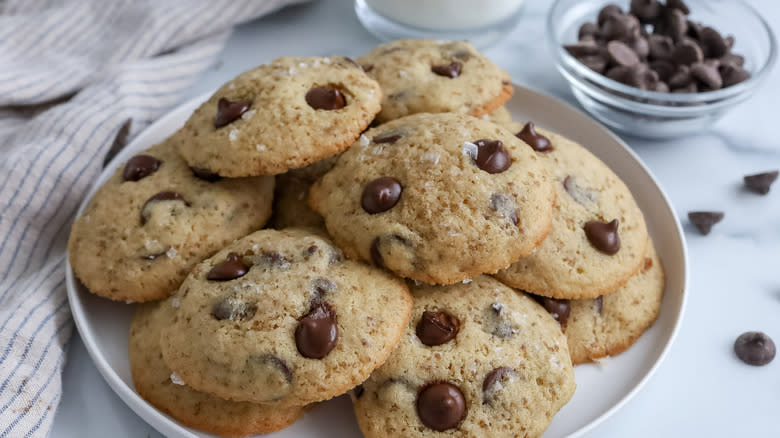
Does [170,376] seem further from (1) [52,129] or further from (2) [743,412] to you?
(2) [743,412]

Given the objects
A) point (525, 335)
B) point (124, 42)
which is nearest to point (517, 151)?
point (525, 335)

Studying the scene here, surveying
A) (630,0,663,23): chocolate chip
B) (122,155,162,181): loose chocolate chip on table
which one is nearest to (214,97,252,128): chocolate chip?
(122,155,162,181): loose chocolate chip on table

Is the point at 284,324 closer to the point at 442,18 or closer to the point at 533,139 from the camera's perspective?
the point at 533,139

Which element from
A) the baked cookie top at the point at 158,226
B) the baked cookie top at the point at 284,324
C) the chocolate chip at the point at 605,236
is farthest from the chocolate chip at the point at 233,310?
the chocolate chip at the point at 605,236

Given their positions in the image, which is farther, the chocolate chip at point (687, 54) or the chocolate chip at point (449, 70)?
the chocolate chip at point (687, 54)

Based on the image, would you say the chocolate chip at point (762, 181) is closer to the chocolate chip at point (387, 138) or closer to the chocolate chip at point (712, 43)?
the chocolate chip at point (712, 43)

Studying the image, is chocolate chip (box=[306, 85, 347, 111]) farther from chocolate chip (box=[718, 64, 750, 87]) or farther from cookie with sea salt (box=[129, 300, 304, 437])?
chocolate chip (box=[718, 64, 750, 87])

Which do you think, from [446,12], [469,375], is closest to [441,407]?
[469,375]
